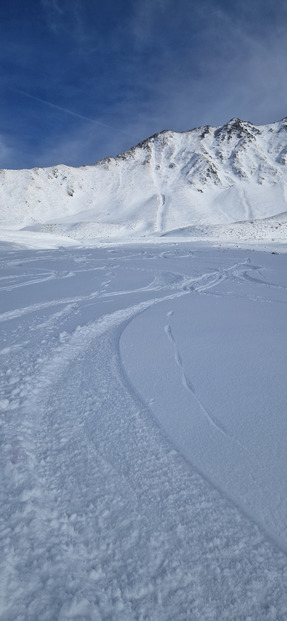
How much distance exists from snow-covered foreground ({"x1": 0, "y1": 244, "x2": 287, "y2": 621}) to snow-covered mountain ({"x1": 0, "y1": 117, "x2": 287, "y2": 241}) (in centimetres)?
3709

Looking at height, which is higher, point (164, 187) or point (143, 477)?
point (164, 187)

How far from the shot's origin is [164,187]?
90250mm

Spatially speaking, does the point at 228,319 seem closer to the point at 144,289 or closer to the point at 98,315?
the point at 98,315

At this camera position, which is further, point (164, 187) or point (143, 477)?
point (164, 187)

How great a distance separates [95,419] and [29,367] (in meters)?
1.14

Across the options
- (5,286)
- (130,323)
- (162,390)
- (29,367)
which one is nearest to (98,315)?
(130,323)

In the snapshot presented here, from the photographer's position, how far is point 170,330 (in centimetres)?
429

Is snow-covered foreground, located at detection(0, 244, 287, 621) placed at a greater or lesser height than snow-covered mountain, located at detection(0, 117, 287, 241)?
lesser

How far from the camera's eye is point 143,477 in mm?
1774

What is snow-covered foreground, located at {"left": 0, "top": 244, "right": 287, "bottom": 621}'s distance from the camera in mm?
1230

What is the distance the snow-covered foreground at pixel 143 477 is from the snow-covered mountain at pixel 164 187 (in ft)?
122

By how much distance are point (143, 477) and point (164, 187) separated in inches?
3822

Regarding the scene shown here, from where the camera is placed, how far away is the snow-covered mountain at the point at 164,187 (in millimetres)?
63938

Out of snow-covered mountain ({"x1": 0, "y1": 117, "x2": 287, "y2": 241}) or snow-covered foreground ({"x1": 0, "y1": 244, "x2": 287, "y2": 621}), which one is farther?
snow-covered mountain ({"x1": 0, "y1": 117, "x2": 287, "y2": 241})
